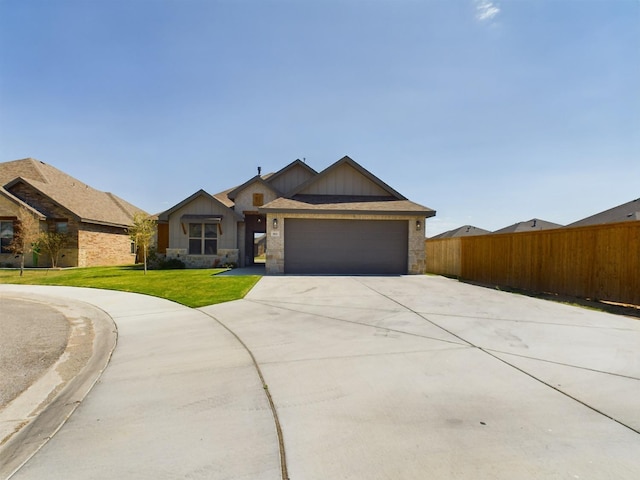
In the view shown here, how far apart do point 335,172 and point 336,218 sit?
11.5 ft

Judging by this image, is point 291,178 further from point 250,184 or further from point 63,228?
point 63,228

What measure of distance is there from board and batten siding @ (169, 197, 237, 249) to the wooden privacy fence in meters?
13.5

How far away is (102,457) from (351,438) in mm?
1890

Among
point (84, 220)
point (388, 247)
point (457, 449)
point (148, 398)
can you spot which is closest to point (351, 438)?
point (457, 449)

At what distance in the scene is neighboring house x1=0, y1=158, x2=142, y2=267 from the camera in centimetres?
1988

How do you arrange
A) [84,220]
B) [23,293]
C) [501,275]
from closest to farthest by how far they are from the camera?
[23,293], [501,275], [84,220]

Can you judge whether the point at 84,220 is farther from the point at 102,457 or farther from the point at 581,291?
the point at 581,291

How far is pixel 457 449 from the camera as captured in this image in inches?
94.7

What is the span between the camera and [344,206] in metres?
15.5

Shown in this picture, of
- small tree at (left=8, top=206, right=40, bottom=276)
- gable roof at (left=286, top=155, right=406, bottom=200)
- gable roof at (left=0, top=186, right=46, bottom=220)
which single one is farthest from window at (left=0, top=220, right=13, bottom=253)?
gable roof at (left=286, top=155, right=406, bottom=200)

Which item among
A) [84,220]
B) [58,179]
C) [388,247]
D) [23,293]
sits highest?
[58,179]

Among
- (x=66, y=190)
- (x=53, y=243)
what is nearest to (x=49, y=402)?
(x=53, y=243)

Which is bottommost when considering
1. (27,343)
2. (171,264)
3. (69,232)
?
(27,343)

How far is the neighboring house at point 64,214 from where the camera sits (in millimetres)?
19875
